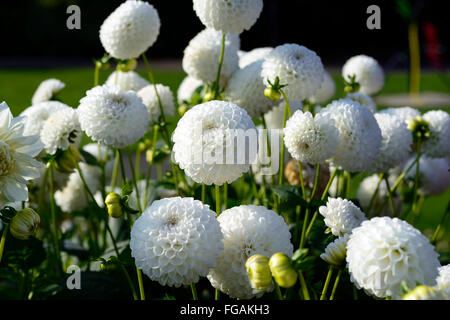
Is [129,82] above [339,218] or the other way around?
above

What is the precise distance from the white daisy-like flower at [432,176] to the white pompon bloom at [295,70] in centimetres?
57

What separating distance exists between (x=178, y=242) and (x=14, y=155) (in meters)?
0.26

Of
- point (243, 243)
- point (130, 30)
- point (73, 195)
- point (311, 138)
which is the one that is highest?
point (130, 30)

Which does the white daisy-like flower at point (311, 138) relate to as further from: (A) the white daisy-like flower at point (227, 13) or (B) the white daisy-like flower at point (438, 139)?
(B) the white daisy-like flower at point (438, 139)

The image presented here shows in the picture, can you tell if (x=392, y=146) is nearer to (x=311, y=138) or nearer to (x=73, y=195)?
(x=311, y=138)

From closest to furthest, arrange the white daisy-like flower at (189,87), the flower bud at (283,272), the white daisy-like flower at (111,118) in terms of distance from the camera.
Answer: the flower bud at (283,272) → the white daisy-like flower at (111,118) → the white daisy-like flower at (189,87)

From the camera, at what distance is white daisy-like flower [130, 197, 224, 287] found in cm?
70

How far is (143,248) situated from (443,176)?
103cm

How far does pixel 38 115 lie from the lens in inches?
45.7

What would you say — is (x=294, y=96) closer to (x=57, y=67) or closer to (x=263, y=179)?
(x=263, y=179)

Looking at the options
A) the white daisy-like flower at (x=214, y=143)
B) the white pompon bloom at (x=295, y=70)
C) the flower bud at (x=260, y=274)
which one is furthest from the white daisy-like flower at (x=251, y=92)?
the flower bud at (x=260, y=274)

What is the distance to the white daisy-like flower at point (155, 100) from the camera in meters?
1.22

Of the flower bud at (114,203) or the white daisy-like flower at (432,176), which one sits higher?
the flower bud at (114,203)

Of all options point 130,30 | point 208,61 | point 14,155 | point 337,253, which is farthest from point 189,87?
point 337,253
